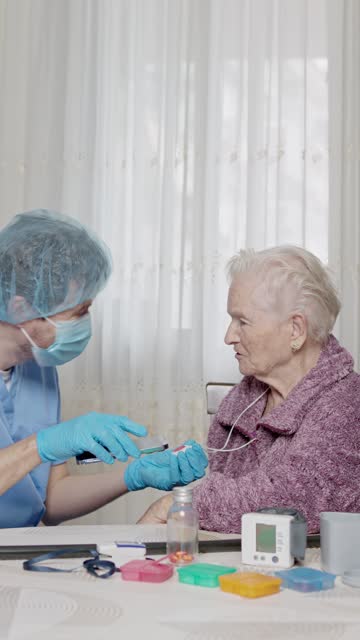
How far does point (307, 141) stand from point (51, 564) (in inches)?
70.2

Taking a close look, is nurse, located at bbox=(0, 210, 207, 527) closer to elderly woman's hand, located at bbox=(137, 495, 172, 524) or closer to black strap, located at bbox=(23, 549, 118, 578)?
elderly woman's hand, located at bbox=(137, 495, 172, 524)

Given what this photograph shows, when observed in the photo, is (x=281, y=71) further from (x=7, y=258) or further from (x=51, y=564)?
(x=51, y=564)

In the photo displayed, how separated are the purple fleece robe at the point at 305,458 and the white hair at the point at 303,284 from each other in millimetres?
64

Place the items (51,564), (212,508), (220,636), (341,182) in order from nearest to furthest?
1. (220,636)
2. (51,564)
3. (212,508)
4. (341,182)

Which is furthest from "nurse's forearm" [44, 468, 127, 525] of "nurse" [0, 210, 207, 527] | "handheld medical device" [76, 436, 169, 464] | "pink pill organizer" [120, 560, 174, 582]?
"pink pill organizer" [120, 560, 174, 582]

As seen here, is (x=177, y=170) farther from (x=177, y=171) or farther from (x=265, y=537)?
(x=265, y=537)

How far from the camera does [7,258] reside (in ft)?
5.92

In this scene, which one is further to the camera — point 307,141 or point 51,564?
point 307,141

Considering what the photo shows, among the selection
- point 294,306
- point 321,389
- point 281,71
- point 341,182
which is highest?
point 281,71

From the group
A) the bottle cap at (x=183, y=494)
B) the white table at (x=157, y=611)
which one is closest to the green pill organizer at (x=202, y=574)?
the white table at (x=157, y=611)

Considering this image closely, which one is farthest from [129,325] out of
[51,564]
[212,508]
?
[51,564]

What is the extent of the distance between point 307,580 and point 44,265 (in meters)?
0.97

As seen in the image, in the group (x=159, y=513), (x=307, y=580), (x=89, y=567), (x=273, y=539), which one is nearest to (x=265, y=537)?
(x=273, y=539)

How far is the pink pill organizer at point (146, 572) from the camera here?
1.12 meters
